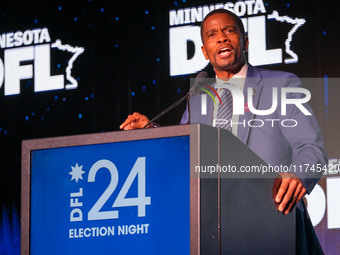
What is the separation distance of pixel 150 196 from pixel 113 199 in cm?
7

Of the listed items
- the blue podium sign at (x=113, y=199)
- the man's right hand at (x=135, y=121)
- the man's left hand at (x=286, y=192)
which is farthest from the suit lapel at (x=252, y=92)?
the blue podium sign at (x=113, y=199)

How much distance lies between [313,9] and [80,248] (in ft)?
7.75

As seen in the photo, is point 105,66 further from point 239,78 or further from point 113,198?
point 113,198

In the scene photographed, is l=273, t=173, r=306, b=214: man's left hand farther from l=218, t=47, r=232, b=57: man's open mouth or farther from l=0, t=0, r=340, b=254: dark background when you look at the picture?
l=0, t=0, r=340, b=254: dark background

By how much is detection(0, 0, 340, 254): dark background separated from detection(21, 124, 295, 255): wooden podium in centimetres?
211

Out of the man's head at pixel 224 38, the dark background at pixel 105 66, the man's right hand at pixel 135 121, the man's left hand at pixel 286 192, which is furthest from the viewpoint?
the dark background at pixel 105 66

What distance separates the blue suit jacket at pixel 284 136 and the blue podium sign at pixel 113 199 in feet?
1.16

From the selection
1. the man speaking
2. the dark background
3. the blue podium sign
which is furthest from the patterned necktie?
the dark background

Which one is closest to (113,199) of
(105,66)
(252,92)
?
(252,92)

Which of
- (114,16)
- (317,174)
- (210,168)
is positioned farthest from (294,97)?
(114,16)

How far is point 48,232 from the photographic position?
1222 mm

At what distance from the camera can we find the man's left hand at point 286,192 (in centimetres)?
125

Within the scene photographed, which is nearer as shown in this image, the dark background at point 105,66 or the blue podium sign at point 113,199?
the blue podium sign at point 113,199

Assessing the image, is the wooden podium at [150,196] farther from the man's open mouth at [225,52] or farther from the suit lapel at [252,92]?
the man's open mouth at [225,52]
